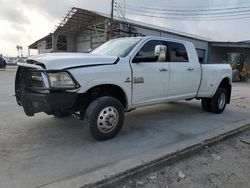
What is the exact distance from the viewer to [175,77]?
5.88 metres

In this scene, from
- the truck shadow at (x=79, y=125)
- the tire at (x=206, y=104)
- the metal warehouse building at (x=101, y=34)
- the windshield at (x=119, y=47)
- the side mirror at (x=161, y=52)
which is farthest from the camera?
the metal warehouse building at (x=101, y=34)

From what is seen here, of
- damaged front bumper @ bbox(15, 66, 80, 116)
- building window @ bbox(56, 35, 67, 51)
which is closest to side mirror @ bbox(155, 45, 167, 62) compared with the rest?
damaged front bumper @ bbox(15, 66, 80, 116)

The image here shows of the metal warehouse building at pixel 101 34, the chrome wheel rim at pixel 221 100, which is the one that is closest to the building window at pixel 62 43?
the metal warehouse building at pixel 101 34

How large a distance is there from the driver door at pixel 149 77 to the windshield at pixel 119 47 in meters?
0.23

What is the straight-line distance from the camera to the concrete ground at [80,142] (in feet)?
11.3

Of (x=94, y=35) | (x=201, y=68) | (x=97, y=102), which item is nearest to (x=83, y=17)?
(x=94, y=35)

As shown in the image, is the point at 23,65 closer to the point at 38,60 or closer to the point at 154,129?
the point at 38,60

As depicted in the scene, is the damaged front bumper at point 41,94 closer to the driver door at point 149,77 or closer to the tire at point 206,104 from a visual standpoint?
the driver door at point 149,77

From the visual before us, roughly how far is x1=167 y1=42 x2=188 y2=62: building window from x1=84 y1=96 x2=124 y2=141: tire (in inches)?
79.4

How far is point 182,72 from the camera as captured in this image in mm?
6051

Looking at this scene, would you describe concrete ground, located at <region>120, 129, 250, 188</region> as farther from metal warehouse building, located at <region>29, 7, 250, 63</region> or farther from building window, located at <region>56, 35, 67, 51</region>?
building window, located at <region>56, 35, 67, 51</region>

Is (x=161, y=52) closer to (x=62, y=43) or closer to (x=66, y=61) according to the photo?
(x=66, y=61)

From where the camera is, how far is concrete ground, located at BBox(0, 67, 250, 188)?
3443 mm

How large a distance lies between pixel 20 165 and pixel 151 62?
10.2 feet
